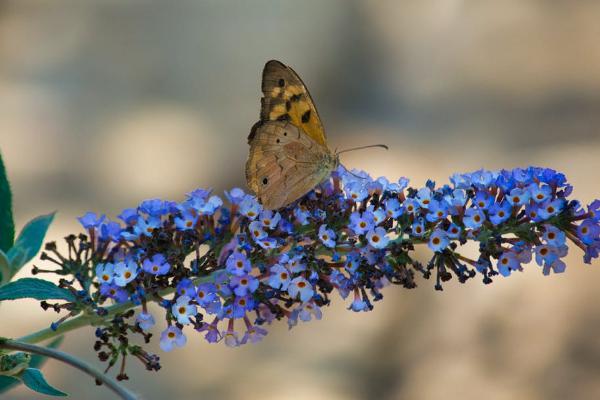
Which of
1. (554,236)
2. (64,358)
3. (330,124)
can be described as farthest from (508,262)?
(330,124)

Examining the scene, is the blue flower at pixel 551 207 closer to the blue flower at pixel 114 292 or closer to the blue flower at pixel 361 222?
the blue flower at pixel 361 222

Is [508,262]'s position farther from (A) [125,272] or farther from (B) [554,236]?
(A) [125,272]

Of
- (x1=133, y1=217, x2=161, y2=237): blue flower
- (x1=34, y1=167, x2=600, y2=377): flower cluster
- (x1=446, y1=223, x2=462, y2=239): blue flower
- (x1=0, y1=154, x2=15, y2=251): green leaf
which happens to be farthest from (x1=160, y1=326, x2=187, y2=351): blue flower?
(x1=446, y1=223, x2=462, y2=239): blue flower

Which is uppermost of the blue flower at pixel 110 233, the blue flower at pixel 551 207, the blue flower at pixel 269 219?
the blue flower at pixel 551 207

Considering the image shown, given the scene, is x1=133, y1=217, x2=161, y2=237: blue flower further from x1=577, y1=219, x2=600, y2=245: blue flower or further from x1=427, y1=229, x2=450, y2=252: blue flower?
x1=577, y1=219, x2=600, y2=245: blue flower

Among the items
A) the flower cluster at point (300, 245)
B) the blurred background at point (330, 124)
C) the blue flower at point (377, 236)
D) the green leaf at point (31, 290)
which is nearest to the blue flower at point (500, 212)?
the flower cluster at point (300, 245)

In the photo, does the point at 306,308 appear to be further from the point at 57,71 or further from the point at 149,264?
the point at 57,71
